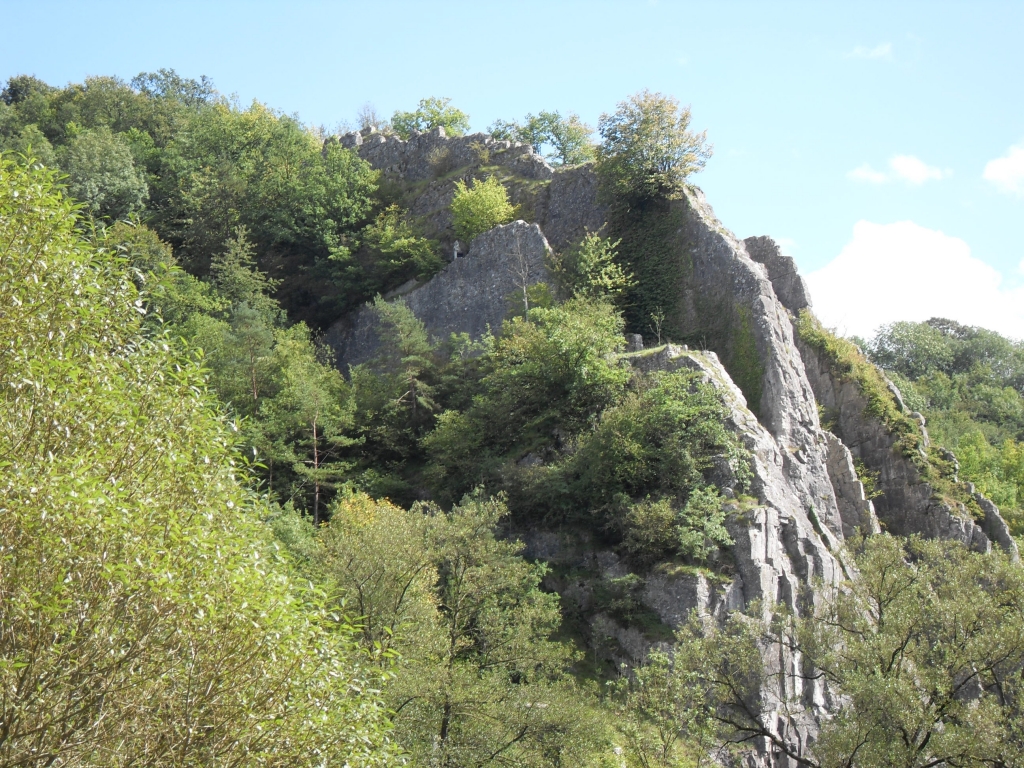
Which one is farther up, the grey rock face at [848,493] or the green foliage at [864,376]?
the green foliage at [864,376]

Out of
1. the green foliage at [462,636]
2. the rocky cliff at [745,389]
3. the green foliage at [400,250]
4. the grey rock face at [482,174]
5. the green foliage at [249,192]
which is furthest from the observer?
the green foliage at [249,192]

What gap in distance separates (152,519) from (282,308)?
3784cm

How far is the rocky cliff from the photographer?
87.6ft

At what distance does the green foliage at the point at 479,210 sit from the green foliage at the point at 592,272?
4288 mm

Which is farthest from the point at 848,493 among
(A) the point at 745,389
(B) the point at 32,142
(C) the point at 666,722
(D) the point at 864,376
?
(B) the point at 32,142

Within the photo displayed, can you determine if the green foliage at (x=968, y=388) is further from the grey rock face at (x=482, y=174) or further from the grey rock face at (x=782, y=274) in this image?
the grey rock face at (x=482, y=174)

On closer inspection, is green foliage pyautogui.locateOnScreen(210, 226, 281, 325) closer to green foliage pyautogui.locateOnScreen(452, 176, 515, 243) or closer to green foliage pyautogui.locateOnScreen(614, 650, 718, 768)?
green foliage pyautogui.locateOnScreen(452, 176, 515, 243)

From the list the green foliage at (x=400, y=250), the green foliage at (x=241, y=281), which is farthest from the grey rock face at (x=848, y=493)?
the green foliage at (x=241, y=281)

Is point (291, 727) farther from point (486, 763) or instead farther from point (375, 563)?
point (375, 563)

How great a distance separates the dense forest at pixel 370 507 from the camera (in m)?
9.67

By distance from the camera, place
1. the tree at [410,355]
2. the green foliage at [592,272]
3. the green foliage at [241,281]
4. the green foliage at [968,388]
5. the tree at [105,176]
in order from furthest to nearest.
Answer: the green foliage at [968,388]
the tree at [105,176]
the green foliage at [241,281]
the green foliage at [592,272]
the tree at [410,355]

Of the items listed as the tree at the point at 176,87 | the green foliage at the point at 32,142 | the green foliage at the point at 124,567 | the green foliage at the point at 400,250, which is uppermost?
the tree at the point at 176,87

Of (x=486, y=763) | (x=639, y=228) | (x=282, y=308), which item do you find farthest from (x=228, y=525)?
(x=282, y=308)

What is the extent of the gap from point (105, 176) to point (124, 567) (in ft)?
152
